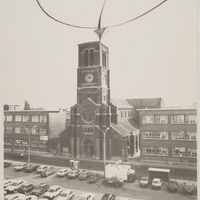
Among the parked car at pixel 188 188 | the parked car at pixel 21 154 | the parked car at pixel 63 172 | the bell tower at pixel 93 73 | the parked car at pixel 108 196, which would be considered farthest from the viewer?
the parked car at pixel 21 154

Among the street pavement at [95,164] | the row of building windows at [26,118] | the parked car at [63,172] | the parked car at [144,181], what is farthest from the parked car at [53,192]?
the parked car at [144,181]

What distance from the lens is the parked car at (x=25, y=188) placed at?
2967 mm

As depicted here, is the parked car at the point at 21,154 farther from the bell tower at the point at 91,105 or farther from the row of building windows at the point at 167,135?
the row of building windows at the point at 167,135

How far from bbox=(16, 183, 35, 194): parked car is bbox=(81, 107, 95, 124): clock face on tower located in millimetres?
829

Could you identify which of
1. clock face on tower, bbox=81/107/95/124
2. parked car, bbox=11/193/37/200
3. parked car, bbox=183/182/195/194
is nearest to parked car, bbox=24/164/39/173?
parked car, bbox=11/193/37/200

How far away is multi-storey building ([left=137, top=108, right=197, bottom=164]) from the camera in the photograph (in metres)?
2.38

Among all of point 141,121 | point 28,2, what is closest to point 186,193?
point 141,121

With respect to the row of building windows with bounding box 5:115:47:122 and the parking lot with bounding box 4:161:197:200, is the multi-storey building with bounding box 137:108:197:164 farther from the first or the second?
the row of building windows with bounding box 5:115:47:122

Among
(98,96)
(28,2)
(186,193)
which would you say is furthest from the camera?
(28,2)

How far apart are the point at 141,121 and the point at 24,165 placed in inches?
51.1

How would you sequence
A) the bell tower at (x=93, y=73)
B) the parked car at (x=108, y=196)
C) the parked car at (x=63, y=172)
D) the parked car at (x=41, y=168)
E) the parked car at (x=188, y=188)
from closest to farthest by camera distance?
the parked car at (x=188, y=188), the parked car at (x=108, y=196), the bell tower at (x=93, y=73), the parked car at (x=63, y=172), the parked car at (x=41, y=168)

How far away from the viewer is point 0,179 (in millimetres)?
3092

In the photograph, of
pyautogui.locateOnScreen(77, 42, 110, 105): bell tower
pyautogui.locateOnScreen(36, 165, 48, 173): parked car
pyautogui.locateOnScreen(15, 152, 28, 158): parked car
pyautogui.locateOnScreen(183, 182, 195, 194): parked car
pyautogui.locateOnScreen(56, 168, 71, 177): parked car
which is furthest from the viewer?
pyautogui.locateOnScreen(15, 152, 28, 158): parked car

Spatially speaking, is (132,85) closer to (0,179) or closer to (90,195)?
(90,195)
